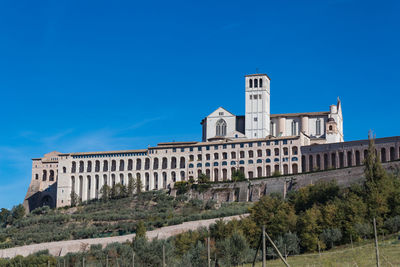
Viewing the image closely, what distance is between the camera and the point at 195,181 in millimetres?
88625

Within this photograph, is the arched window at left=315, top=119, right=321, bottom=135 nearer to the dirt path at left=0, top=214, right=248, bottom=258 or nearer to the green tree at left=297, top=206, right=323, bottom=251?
the dirt path at left=0, top=214, right=248, bottom=258

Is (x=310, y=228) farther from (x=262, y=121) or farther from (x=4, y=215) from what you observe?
(x=4, y=215)

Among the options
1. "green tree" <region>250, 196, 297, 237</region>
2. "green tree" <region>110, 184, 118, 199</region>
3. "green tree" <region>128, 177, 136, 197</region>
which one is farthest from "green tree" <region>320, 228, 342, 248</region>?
"green tree" <region>110, 184, 118, 199</region>

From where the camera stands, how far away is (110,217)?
76.2 metres

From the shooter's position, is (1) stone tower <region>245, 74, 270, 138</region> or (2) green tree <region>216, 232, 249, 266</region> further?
(1) stone tower <region>245, 74, 270, 138</region>

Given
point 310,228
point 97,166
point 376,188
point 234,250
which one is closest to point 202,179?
point 97,166

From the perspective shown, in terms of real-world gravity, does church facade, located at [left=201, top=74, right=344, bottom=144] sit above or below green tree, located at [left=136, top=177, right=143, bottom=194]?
above

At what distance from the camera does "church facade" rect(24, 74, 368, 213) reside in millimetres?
88938

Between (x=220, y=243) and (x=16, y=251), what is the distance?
24.4 metres

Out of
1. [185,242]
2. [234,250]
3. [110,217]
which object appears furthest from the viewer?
[110,217]

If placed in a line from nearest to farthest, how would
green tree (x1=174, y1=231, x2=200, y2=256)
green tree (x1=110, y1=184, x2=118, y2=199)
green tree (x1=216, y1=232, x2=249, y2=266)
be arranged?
green tree (x1=216, y1=232, x2=249, y2=266), green tree (x1=174, y1=231, x2=200, y2=256), green tree (x1=110, y1=184, x2=118, y2=199)

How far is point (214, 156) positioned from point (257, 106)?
12.9 meters

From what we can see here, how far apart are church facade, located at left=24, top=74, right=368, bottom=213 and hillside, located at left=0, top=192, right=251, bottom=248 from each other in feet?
19.5

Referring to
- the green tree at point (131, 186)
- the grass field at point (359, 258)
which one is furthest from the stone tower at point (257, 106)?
the grass field at point (359, 258)
